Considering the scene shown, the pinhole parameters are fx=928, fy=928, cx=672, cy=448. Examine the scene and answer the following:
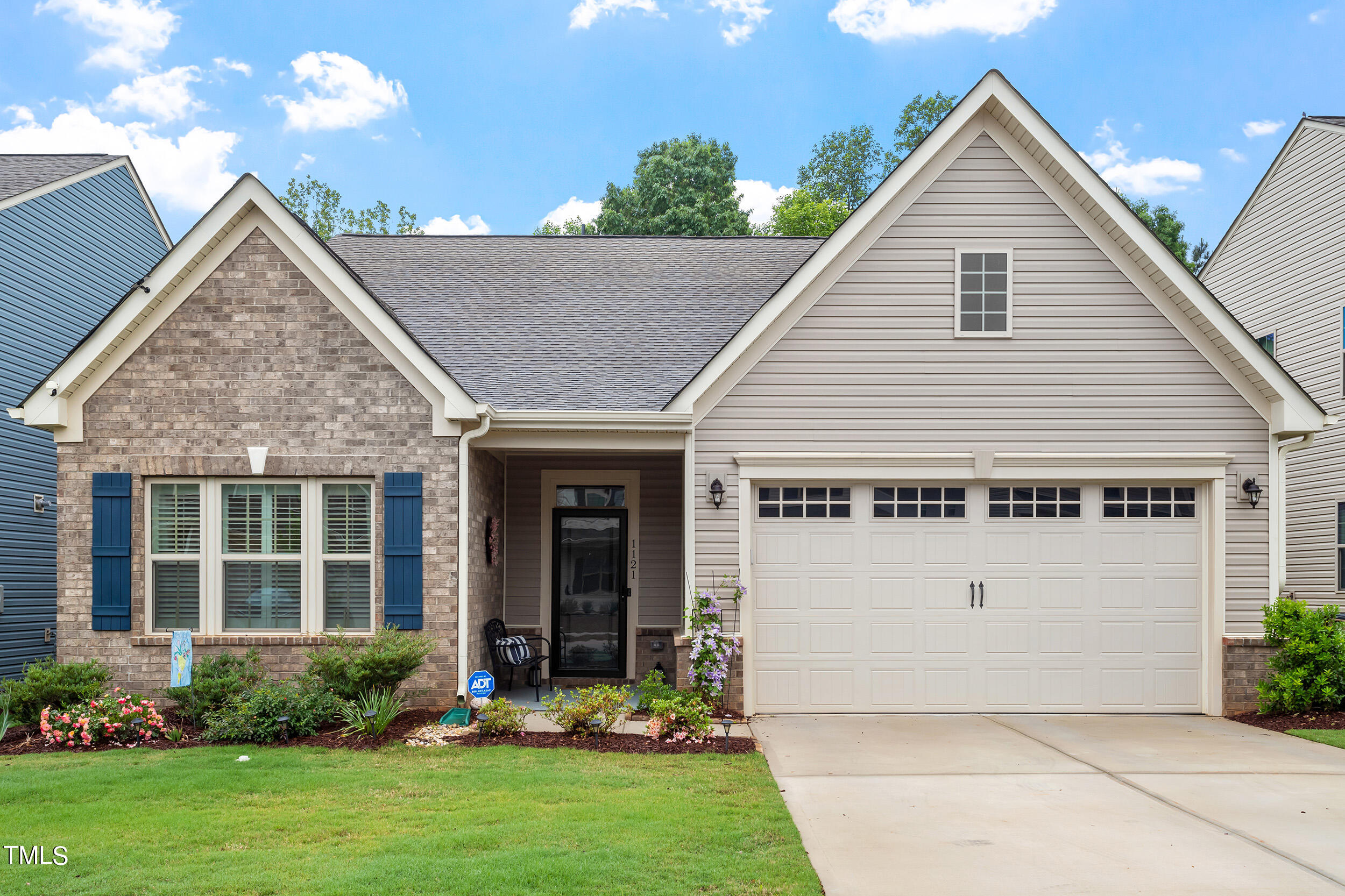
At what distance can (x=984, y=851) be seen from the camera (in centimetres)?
494

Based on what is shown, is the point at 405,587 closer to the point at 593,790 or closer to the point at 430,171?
the point at 593,790

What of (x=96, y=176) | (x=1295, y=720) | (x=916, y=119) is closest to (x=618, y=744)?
(x=1295, y=720)

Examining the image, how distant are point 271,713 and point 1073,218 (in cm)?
868

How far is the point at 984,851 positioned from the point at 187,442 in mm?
7473

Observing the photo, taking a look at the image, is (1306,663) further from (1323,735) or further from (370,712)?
(370,712)

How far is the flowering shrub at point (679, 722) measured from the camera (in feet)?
24.8

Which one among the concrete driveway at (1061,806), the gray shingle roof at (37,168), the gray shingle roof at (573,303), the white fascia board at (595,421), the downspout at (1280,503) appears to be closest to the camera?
the concrete driveway at (1061,806)

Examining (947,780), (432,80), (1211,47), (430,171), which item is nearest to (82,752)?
(947,780)

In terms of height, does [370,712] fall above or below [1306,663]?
below

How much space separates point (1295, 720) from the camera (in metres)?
8.47

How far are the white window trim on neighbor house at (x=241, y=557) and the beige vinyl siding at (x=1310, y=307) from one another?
41.7ft

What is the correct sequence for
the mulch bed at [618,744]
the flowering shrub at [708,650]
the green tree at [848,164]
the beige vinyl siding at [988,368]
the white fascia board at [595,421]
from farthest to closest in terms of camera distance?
the green tree at [848,164]
the beige vinyl siding at [988,368]
the white fascia board at [595,421]
the flowering shrub at [708,650]
the mulch bed at [618,744]

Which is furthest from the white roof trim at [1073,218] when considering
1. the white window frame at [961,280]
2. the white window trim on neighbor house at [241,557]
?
the white window trim on neighbor house at [241,557]

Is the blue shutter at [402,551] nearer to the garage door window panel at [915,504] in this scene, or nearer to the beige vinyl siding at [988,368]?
the beige vinyl siding at [988,368]
